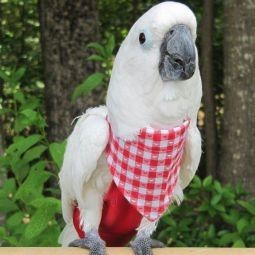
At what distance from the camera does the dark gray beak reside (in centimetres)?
148

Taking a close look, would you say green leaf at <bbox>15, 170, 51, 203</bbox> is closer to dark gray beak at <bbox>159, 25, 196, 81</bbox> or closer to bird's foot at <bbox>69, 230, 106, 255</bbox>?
bird's foot at <bbox>69, 230, 106, 255</bbox>

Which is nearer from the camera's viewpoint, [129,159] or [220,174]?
[129,159]

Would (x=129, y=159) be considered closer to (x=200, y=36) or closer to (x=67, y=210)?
(x=67, y=210)

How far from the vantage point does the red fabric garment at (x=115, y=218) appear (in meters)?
1.74

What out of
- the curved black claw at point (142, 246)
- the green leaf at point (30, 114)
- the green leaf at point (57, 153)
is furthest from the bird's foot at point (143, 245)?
the green leaf at point (30, 114)

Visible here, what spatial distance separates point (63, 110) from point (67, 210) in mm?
1405

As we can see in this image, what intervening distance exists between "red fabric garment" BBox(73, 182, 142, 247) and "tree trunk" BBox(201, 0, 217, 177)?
59.8 inches

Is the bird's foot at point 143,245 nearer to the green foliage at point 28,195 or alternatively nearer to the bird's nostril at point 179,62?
the green foliage at point 28,195

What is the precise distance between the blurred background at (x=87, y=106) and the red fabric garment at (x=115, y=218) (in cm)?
14

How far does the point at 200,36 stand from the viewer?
3.55 meters

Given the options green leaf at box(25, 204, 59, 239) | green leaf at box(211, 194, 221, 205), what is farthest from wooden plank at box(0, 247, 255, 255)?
green leaf at box(211, 194, 221, 205)

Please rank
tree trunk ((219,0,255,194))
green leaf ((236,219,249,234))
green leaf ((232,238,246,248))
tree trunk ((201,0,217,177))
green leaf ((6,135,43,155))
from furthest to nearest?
tree trunk ((201,0,217,177)), tree trunk ((219,0,255,194)), green leaf ((236,219,249,234)), green leaf ((232,238,246,248)), green leaf ((6,135,43,155))

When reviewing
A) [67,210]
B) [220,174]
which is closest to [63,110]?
[220,174]

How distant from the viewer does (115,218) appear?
5.87 ft
